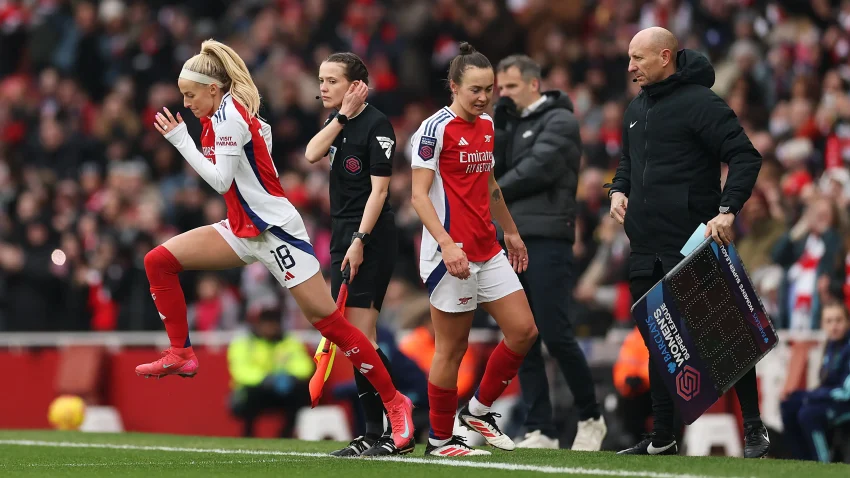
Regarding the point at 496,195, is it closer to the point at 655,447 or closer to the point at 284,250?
the point at 284,250

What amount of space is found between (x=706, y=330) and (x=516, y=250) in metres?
1.13

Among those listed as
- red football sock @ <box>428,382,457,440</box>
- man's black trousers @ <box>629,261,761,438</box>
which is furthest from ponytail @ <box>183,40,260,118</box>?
man's black trousers @ <box>629,261,761,438</box>

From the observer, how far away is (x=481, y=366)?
12.8 meters

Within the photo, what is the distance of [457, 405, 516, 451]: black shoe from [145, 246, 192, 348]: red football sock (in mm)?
1593

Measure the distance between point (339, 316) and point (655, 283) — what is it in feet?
5.79

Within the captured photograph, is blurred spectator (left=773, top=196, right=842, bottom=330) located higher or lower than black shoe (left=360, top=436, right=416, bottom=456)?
lower

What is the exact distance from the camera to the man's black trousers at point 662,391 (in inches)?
318

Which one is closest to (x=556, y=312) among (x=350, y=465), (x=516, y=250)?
(x=516, y=250)

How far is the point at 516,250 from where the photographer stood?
27.0 ft

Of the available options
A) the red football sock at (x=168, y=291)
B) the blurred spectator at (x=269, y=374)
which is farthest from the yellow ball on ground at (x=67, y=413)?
the red football sock at (x=168, y=291)

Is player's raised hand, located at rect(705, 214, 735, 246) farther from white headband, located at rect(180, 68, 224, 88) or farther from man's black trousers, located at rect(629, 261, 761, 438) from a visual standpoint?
white headband, located at rect(180, 68, 224, 88)

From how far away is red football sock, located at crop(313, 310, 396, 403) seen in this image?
25.6 feet

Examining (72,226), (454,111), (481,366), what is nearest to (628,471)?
(454,111)

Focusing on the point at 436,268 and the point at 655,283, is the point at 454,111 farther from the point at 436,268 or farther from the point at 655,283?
the point at 655,283
